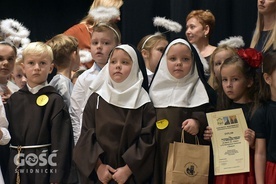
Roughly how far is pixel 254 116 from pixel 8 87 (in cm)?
192

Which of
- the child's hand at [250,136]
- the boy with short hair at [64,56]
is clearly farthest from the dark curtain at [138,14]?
the child's hand at [250,136]

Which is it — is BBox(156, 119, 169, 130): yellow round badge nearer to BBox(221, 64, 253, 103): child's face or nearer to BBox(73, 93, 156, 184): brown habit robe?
BBox(73, 93, 156, 184): brown habit robe

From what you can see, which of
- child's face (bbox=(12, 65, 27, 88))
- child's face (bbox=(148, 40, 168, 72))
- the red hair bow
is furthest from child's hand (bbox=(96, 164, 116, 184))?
child's face (bbox=(12, 65, 27, 88))

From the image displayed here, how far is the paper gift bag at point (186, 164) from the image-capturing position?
3.89m

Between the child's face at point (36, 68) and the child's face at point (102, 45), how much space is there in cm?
39

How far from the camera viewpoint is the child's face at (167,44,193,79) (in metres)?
4.07

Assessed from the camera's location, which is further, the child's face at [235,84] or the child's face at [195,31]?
the child's face at [195,31]

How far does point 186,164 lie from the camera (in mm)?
3893

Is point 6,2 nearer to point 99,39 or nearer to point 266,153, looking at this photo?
point 99,39

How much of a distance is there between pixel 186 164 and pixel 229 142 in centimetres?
30

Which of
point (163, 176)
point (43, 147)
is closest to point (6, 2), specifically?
point (43, 147)

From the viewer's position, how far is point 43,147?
168 inches

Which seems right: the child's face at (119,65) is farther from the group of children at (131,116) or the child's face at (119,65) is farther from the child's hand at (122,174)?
the child's hand at (122,174)

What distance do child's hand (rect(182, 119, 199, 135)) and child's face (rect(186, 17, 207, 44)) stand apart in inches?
58.9
